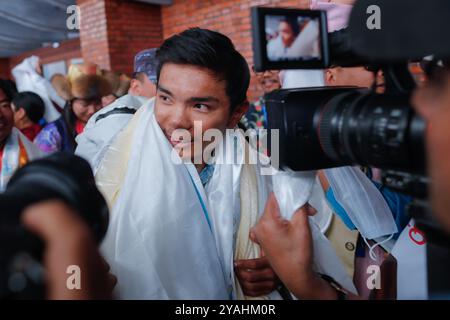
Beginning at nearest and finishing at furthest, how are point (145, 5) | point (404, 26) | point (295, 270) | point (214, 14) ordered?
point (404, 26) → point (295, 270) → point (214, 14) → point (145, 5)

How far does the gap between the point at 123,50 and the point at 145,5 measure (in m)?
0.56

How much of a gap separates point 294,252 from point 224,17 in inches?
137

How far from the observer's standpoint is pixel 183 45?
99 centimetres

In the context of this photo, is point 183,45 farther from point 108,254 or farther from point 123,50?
point 123,50

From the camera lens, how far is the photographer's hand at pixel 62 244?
1.40 feet

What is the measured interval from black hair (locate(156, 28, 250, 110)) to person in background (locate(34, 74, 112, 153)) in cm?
149

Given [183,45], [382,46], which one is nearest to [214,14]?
[183,45]

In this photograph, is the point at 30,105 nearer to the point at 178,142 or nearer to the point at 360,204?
the point at 178,142

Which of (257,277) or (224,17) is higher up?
(224,17)

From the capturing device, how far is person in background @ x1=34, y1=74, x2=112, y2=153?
7.75ft

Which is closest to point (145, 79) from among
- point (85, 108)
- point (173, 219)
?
point (85, 108)

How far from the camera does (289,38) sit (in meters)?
0.65

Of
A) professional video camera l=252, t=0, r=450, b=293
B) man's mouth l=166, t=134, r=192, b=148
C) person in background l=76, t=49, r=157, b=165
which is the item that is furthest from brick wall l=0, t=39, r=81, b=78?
professional video camera l=252, t=0, r=450, b=293

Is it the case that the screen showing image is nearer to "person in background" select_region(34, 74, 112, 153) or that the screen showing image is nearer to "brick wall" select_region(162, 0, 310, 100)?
"person in background" select_region(34, 74, 112, 153)
